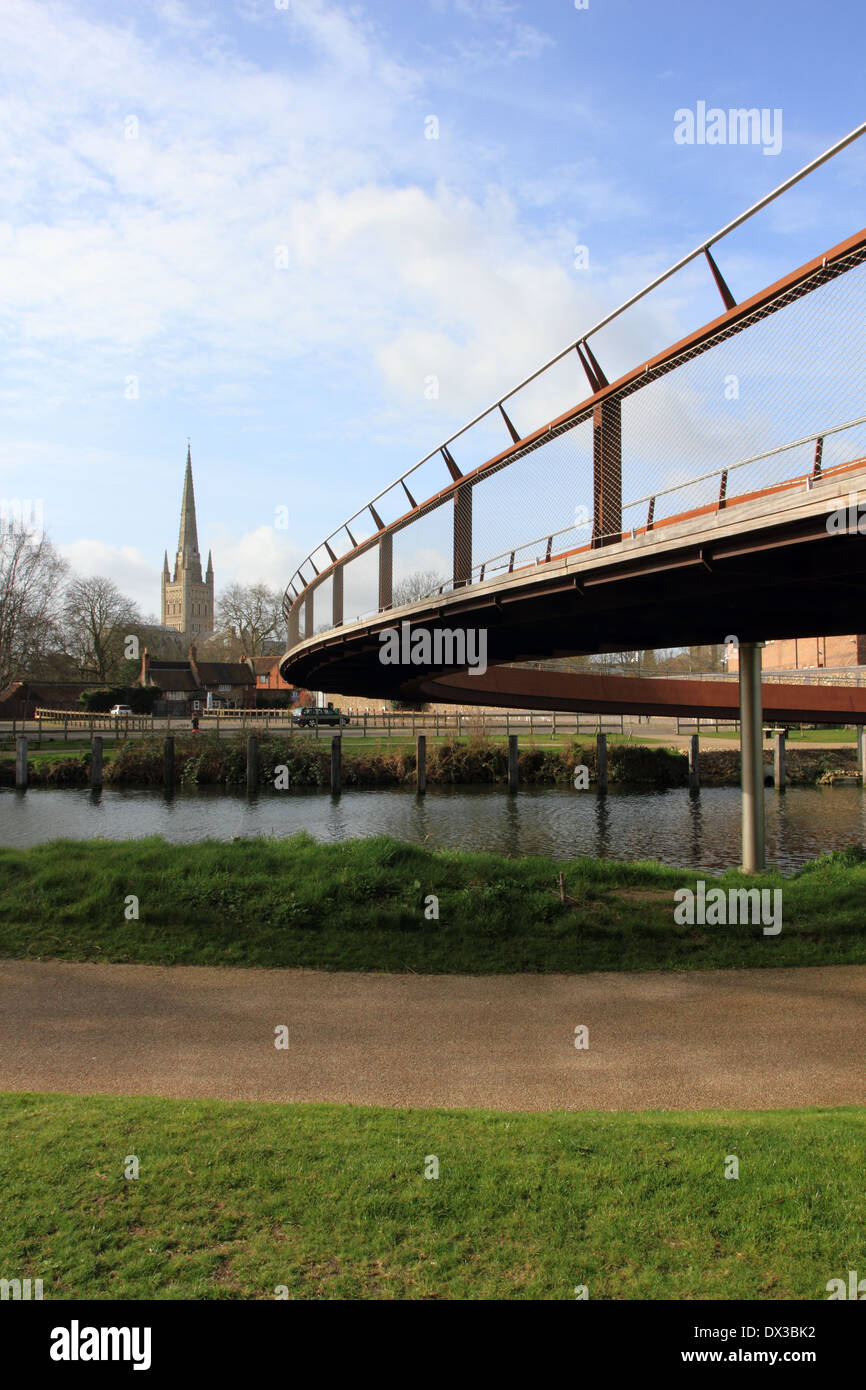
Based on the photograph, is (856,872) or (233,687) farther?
(233,687)

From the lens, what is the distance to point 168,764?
116 feet

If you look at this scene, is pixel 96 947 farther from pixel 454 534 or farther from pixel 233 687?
pixel 233 687

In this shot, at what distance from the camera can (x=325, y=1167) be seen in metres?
4.63

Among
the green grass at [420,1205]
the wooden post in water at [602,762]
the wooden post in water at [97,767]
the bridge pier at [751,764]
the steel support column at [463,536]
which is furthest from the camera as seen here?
the wooden post in water at [602,762]

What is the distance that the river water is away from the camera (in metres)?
22.6

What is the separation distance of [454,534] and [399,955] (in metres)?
7.87

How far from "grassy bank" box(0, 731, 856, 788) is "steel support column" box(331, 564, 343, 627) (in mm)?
14698

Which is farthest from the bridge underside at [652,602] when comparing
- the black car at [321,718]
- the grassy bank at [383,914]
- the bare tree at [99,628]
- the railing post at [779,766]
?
the bare tree at [99,628]

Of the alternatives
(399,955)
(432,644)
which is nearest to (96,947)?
(399,955)

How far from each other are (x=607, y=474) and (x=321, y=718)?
4150 centimetres

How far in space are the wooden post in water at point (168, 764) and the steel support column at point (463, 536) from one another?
2294 centimetres

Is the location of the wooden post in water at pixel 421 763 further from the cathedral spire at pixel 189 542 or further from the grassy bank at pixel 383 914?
the cathedral spire at pixel 189 542

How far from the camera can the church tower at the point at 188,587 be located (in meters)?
176

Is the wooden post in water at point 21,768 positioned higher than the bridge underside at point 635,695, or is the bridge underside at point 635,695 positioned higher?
the bridge underside at point 635,695
